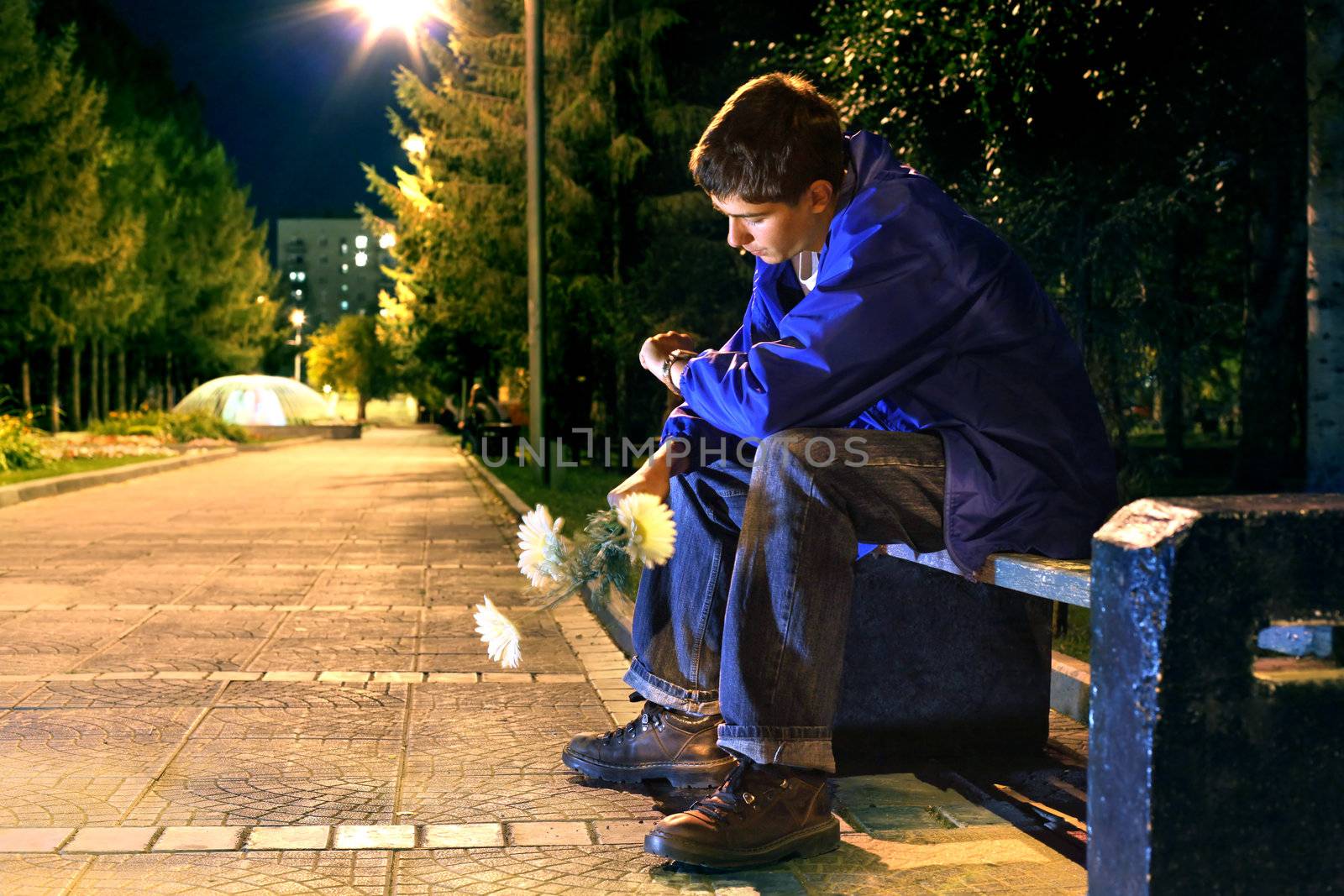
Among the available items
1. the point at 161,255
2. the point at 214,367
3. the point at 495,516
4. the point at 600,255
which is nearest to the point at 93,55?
the point at 161,255

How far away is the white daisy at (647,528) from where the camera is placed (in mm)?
3398

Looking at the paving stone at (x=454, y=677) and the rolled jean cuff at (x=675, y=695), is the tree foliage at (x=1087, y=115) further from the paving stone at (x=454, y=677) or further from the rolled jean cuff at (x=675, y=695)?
the rolled jean cuff at (x=675, y=695)

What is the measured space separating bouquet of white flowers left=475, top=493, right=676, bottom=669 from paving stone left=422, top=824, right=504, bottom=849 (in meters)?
0.44

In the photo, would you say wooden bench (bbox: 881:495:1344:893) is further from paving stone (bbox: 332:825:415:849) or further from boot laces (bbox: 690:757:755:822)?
paving stone (bbox: 332:825:415:849)

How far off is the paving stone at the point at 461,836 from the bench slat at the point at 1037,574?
1.27 metres

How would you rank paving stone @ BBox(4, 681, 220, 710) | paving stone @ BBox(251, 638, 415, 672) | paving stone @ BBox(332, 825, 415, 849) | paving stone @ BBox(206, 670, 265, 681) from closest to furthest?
paving stone @ BBox(332, 825, 415, 849)
paving stone @ BBox(4, 681, 220, 710)
paving stone @ BBox(206, 670, 265, 681)
paving stone @ BBox(251, 638, 415, 672)

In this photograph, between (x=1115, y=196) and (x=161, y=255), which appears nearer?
(x=1115, y=196)

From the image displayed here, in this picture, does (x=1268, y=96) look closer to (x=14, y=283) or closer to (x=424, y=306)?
(x=424, y=306)

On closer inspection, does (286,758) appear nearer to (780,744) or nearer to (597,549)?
(597,549)

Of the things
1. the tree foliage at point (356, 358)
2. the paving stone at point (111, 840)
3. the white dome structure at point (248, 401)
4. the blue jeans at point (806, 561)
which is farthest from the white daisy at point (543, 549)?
the tree foliage at point (356, 358)

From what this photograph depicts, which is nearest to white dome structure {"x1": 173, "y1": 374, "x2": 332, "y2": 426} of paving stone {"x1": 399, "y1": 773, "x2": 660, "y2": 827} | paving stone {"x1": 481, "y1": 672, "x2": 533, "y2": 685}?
paving stone {"x1": 481, "y1": 672, "x2": 533, "y2": 685}

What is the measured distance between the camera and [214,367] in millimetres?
61500

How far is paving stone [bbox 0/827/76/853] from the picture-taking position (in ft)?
10.8

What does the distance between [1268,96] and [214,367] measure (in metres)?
56.9
